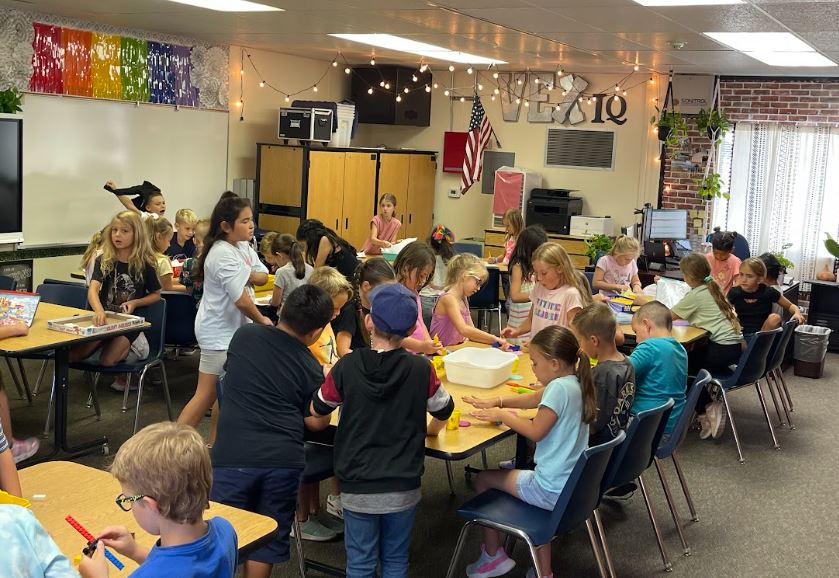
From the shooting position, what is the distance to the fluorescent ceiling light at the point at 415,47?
8.52 meters

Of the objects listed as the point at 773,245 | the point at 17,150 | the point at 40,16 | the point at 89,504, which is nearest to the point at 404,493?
the point at 89,504

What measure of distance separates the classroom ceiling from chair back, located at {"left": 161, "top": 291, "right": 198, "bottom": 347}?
2144 mm

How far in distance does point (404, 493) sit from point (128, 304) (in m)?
3.04

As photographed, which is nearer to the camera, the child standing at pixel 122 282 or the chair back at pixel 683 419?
the chair back at pixel 683 419

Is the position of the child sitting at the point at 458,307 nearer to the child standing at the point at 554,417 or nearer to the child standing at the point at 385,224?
the child standing at the point at 554,417

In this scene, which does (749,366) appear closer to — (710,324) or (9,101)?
(710,324)

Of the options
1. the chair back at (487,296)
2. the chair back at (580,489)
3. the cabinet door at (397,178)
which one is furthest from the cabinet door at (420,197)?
the chair back at (580,489)

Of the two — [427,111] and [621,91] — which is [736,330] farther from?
[427,111]

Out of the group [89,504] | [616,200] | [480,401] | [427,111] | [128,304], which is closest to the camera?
[89,504]

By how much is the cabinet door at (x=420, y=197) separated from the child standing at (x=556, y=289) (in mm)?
6650

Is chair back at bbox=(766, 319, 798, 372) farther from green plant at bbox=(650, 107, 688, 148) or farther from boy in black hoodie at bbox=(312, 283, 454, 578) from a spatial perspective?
green plant at bbox=(650, 107, 688, 148)

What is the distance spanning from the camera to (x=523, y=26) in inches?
272

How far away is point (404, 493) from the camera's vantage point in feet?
10.8

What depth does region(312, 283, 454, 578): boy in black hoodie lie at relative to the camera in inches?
127
